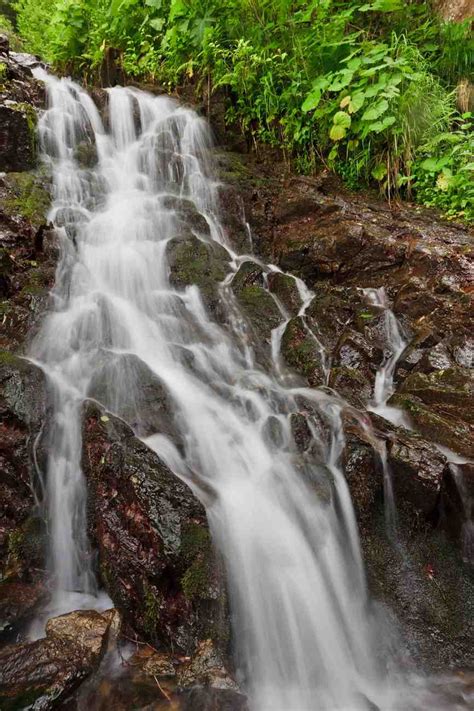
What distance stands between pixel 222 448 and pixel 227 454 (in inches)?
3.0

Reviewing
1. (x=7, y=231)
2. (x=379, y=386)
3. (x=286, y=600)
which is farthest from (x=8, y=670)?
(x=7, y=231)

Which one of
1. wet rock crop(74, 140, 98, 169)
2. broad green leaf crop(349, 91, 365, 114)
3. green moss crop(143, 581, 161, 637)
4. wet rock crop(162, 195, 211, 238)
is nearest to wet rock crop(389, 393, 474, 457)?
green moss crop(143, 581, 161, 637)

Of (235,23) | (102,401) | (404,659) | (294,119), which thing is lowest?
(404,659)

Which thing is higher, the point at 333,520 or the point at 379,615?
the point at 333,520

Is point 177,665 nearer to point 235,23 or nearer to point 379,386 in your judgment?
point 379,386

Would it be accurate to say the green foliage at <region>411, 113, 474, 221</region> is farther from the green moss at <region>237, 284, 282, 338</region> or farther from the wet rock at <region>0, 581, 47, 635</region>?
the wet rock at <region>0, 581, 47, 635</region>

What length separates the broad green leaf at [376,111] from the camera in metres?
6.30

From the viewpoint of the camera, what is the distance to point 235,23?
311 inches

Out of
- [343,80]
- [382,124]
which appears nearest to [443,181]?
[382,124]

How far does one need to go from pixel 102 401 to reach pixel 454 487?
118 inches

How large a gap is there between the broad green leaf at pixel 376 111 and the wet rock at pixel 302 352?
3242 millimetres

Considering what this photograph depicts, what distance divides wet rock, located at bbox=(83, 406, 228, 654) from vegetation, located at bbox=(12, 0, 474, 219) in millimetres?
5638

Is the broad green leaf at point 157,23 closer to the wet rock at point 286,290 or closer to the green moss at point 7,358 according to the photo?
the wet rock at point 286,290

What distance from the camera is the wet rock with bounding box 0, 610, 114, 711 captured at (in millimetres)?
2156
